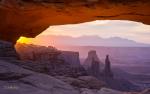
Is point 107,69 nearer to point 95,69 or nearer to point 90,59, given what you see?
point 95,69

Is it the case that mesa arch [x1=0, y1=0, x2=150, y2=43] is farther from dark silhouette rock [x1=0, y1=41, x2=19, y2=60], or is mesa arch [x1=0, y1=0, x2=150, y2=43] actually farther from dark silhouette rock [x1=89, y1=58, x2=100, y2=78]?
dark silhouette rock [x1=89, y1=58, x2=100, y2=78]

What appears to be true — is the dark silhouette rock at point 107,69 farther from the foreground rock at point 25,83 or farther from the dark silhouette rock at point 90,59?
the foreground rock at point 25,83

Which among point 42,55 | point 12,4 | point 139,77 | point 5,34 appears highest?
point 12,4

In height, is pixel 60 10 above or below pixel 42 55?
above

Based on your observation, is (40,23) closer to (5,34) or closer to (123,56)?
(5,34)

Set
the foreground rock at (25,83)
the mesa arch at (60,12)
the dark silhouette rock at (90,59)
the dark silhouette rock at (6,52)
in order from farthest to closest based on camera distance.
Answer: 1. the dark silhouette rock at (90,59)
2. the dark silhouette rock at (6,52)
3. the mesa arch at (60,12)
4. the foreground rock at (25,83)

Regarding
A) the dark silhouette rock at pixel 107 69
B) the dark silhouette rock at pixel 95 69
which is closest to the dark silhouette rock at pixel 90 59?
the dark silhouette rock at pixel 95 69

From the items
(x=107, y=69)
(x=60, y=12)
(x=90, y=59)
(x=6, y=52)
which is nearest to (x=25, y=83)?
(x=6, y=52)

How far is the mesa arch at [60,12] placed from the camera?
9.75m

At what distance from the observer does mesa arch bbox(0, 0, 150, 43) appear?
9.75 m

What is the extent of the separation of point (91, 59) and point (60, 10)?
123 ft

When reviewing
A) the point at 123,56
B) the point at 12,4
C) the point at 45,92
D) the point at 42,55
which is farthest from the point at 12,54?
the point at 123,56

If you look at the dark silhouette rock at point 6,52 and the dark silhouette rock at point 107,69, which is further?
the dark silhouette rock at point 107,69

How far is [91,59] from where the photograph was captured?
47562mm
